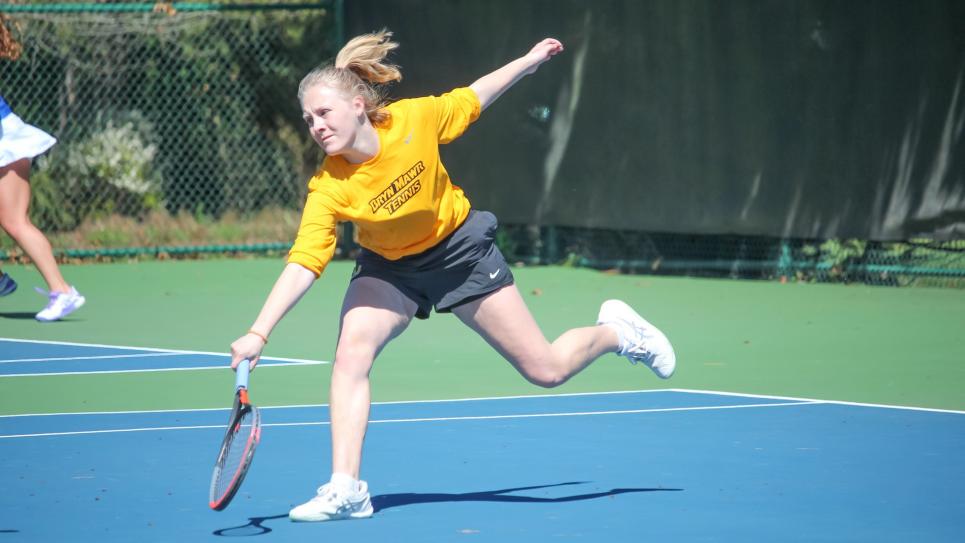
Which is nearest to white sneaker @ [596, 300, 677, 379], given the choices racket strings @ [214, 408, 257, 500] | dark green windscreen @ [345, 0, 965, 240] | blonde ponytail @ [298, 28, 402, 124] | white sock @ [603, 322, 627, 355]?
white sock @ [603, 322, 627, 355]

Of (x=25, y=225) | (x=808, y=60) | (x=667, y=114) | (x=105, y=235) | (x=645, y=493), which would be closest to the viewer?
(x=645, y=493)

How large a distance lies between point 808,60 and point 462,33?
11.4ft

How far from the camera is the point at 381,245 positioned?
18.1 feet

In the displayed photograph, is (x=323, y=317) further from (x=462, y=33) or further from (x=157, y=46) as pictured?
(x=157, y=46)

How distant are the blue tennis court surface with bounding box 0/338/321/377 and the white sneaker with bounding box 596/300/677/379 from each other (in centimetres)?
314

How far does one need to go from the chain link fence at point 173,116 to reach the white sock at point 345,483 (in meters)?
11.0

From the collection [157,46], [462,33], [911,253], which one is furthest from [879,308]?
[157,46]

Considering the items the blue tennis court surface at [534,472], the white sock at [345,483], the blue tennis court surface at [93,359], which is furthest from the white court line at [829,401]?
the white sock at [345,483]

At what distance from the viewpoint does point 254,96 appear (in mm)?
16938

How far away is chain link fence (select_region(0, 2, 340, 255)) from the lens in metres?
15.9

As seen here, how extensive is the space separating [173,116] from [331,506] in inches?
485

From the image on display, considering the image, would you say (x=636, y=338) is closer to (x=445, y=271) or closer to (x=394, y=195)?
(x=445, y=271)

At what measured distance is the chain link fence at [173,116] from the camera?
52.3ft

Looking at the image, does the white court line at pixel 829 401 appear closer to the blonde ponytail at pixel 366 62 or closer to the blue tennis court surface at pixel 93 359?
the blue tennis court surface at pixel 93 359
